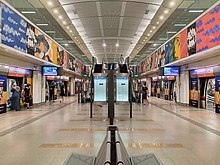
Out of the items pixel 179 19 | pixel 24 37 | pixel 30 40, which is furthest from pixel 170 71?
pixel 24 37

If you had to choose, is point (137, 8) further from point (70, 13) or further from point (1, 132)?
point (1, 132)

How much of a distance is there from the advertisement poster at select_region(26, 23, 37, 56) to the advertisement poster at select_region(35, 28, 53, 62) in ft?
1.52

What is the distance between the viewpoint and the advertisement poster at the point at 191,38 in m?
11.9

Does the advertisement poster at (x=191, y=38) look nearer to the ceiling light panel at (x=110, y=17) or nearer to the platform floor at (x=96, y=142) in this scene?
the ceiling light panel at (x=110, y=17)

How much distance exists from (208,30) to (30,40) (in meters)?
8.58

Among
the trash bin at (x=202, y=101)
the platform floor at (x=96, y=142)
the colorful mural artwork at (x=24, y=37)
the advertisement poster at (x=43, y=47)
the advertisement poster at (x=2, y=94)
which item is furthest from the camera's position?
the trash bin at (x=202, y=101)

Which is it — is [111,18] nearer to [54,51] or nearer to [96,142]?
[54,51]

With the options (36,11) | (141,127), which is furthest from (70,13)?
(141,127)

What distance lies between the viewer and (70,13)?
1323 centimetres

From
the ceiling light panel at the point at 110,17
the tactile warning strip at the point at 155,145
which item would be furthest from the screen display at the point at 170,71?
the tactile warning strip at the point at 155,145

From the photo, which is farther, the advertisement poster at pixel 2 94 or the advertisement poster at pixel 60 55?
the advertisement poster at pixel 60 55

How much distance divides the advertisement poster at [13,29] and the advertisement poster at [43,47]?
1914 mm

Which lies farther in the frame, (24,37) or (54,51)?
(54,51)

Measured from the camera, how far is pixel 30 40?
11.9 metres
